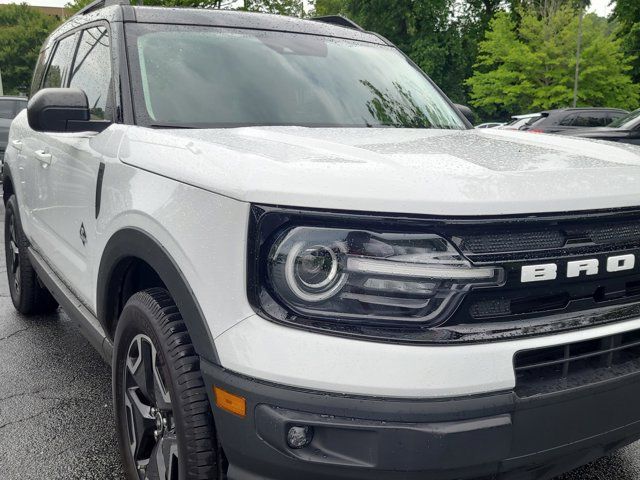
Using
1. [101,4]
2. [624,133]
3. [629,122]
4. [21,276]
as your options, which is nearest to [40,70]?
[101,4]

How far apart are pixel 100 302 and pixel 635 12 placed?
33.7 meters

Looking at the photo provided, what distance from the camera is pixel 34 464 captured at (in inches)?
109

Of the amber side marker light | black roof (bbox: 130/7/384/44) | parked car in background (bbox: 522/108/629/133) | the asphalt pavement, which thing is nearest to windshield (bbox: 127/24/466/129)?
black roof (bbox: 130/7/384/44)

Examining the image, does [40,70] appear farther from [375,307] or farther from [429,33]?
[429,33]

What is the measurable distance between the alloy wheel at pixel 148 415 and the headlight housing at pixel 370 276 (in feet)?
1.95

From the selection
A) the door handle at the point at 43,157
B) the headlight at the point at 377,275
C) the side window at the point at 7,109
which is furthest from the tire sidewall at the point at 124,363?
the side window at the point at 7,109

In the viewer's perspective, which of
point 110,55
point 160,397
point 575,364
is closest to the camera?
point 575,364

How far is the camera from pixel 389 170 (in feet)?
5.71

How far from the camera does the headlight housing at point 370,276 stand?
1.62 metres

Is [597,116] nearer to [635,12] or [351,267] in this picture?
[351,267]

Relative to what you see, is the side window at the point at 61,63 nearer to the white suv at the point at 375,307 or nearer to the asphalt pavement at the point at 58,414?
the asphalt pavement at the point at 58,414

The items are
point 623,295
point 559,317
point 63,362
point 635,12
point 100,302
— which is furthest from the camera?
point 635,12

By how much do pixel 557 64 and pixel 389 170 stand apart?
3191 centimetres

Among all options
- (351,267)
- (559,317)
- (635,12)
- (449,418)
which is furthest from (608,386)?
(635,12)
